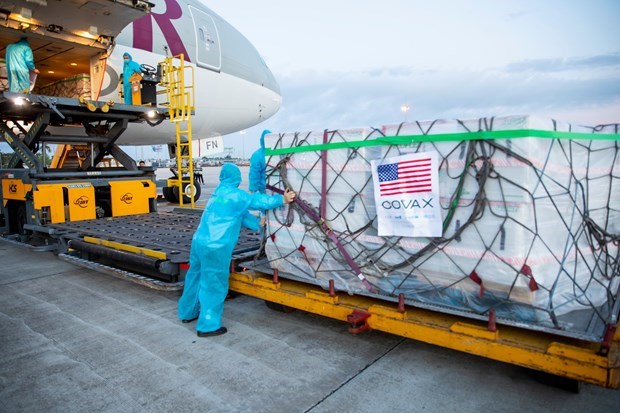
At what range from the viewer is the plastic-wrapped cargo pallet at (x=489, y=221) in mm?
2783

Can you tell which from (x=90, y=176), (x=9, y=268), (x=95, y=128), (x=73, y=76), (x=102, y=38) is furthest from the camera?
(x=73, y=76)

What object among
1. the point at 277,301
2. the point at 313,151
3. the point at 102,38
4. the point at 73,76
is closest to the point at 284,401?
the point at 277,301

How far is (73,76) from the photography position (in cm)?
1080

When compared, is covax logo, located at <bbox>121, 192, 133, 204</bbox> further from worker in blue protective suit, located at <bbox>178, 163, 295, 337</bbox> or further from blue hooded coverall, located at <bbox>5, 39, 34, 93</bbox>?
worker in blue protective suit, located at <bbox>178, 163, 295, 337</bbox>

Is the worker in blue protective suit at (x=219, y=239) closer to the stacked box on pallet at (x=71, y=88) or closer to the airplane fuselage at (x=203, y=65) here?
the airplane fuselage at (x=203, y=65)

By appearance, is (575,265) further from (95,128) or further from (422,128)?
(95,128)

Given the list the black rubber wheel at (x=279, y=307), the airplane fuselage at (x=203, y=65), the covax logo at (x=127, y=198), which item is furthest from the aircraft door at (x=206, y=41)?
the black rubber wheel at (x=279, y=307)

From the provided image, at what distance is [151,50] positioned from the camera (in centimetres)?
1020

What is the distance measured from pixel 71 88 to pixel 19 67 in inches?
138

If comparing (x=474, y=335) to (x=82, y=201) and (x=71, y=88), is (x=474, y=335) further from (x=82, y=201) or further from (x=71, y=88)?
(x=71, y=88)

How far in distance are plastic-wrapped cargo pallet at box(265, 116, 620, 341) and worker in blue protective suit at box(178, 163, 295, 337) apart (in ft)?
1.64

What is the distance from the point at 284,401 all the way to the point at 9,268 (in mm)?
5768

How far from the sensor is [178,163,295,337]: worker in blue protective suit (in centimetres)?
389

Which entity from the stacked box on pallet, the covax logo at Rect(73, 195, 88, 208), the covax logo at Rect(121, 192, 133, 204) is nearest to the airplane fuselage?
the stacked box on pallet
